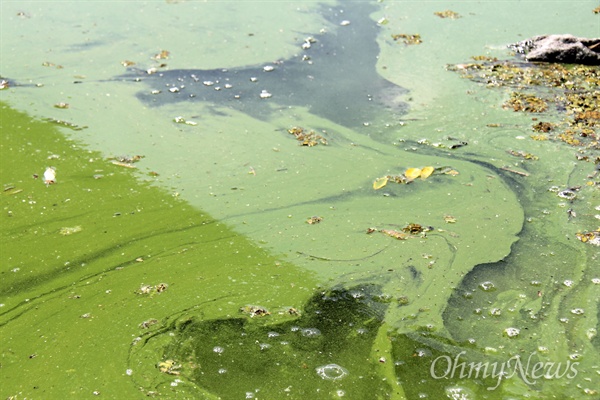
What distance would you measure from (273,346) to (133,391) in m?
0.72

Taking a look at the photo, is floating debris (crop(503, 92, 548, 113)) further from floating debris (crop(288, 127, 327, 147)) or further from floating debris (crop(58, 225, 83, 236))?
floating debris (crop(58, 225, 83, 236))

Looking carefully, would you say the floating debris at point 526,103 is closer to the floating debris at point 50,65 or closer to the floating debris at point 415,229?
the floating debris at point 415,229

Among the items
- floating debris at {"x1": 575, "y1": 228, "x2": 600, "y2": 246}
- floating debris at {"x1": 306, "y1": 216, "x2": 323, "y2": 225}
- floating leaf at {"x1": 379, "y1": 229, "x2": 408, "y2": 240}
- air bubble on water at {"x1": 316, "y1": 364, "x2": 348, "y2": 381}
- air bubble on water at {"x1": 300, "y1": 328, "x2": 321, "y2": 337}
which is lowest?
air bubble on water at {"x1": 300, "y1": 328, "x2": 321, "y2": 337}

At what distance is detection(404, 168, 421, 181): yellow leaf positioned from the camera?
4855 mm

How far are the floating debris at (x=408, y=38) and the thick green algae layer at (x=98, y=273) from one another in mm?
3478

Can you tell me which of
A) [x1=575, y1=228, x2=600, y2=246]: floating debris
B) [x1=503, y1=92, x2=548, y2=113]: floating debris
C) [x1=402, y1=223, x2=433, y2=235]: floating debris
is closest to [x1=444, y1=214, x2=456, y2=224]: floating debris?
[x1=402, y1=223, x2=433, y2=235]: floating debris

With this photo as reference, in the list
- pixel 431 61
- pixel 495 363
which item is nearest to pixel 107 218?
pixel 495 363

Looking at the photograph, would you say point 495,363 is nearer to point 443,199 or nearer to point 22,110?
point 443,199

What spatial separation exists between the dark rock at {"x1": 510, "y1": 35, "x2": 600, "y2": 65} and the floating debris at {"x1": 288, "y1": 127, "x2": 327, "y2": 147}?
258cm

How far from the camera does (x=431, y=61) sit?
6617 millimetres

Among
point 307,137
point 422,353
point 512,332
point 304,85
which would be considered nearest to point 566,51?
point 304,85

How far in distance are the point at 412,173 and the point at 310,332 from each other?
1.82m

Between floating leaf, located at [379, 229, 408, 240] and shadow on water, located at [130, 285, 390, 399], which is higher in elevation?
floating leaf, located at [379, 229, 408, 240]

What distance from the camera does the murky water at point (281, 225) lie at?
130 inches
